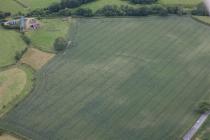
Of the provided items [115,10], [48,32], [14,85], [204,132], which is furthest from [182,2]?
[14,85]

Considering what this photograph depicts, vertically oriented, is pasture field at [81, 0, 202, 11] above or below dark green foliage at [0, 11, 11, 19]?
above

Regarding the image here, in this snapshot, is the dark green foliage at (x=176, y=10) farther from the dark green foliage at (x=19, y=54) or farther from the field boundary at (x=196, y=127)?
the dark green foliage at (x=19, y=54)

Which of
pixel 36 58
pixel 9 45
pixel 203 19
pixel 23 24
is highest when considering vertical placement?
pixel 23 24

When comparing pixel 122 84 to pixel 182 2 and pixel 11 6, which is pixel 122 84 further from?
pixel 11 6

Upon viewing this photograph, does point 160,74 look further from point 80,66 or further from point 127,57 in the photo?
point 80,66

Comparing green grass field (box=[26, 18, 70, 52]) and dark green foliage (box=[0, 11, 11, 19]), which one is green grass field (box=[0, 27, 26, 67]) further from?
dark green foliage (box=[0, 11, 11, 19])

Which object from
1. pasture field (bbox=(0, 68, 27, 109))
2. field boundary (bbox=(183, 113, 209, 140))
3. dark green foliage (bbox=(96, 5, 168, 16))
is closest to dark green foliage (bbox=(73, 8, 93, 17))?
dark green foliage (bbox=(96, 5, 168, 16))

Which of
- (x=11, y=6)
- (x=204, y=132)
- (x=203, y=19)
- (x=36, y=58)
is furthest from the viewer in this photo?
(x=11, y=6)
